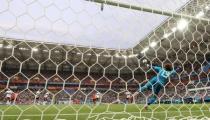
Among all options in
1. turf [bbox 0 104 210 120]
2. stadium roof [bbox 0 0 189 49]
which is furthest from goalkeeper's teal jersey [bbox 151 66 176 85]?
stadium roof [bbox 0 0 189 49]

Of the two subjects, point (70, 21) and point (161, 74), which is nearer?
point (70, 21)

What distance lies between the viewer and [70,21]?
5.70ft

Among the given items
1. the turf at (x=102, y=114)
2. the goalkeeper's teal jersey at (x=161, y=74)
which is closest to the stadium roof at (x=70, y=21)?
the turf at (x=102, y=114)

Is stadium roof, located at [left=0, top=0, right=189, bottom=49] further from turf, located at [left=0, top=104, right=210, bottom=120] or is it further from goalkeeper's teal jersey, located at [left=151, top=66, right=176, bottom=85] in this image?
goalkeeper's teal jersey, located at [left=151, top=66, right=176, bottom=85]

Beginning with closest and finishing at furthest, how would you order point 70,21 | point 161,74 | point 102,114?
1. point 70,21
2. point 102,114
3. point 161,74

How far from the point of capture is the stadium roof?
1503 millimetres

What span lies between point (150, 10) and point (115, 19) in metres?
0.35

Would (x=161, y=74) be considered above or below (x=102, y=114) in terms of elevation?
above

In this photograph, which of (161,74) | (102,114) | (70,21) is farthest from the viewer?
(161,74)

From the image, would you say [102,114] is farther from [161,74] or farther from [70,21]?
[161,74]

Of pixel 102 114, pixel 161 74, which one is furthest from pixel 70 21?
pixel 161 74

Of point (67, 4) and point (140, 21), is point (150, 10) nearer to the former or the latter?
point (140, 21)

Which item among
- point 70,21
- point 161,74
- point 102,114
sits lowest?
point 102,114

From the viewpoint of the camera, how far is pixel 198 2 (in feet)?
14.0
